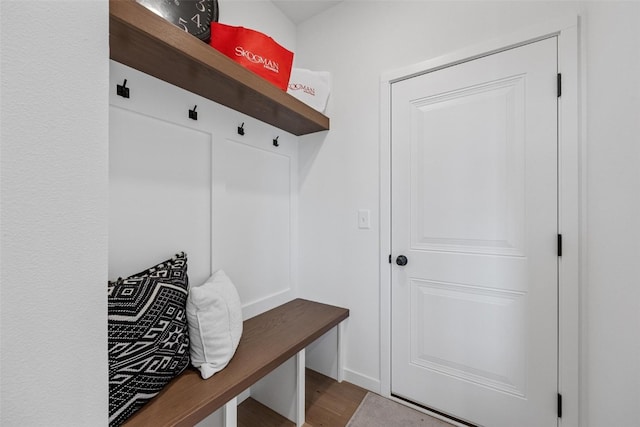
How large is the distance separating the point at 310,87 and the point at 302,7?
0.62m

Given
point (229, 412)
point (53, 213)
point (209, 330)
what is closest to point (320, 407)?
point (229, 412)

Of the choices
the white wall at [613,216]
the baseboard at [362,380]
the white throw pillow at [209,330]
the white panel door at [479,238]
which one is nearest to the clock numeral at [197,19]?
the white panel door at [479,238]

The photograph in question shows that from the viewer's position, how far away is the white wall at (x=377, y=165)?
749 mm

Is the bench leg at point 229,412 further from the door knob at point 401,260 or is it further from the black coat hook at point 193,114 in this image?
the black coat hook at point 193,114

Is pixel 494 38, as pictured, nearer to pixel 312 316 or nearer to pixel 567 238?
pixel 567 238

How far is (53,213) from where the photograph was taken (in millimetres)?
596

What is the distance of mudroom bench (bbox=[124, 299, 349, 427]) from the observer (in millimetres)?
926

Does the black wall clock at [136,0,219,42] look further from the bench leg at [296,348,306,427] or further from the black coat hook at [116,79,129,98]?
the bench leg at [296,348,306,427]

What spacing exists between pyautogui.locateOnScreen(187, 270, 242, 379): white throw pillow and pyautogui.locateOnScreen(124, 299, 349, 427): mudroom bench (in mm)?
47

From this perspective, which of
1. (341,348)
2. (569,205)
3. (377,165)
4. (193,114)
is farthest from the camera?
(341,348)

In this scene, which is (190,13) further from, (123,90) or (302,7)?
(302,7)

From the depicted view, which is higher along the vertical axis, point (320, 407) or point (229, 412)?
point (229, 412)

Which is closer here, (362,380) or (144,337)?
(144,337)

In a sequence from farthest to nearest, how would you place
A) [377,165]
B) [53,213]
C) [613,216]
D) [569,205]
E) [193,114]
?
[377,165]
[193,114]
[569,205]
[613,216]
[53,213]
